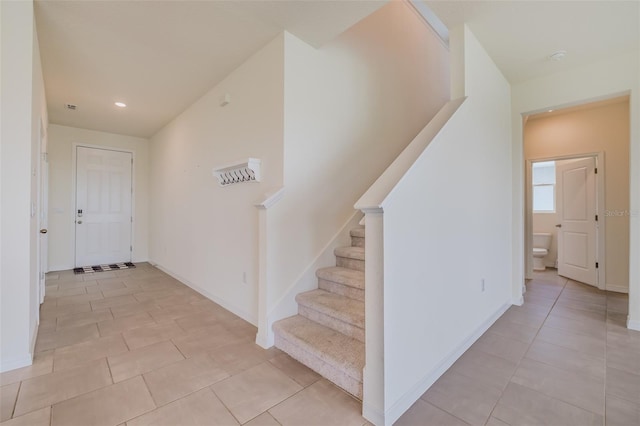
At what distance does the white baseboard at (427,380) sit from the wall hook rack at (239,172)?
1.99 meters

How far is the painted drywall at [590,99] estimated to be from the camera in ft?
8.80

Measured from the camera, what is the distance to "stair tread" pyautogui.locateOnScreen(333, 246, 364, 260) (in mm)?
2580

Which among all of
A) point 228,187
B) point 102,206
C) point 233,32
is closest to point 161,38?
point 233,32

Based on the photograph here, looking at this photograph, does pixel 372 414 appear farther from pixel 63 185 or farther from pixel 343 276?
pixel 63 185

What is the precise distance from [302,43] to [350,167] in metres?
1.21

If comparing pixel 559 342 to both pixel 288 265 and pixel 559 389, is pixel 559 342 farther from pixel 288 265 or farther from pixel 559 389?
pixel 288 265

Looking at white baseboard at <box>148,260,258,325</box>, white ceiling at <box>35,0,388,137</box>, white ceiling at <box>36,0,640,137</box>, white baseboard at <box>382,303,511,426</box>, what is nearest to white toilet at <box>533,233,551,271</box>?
white ceiling at <box>36,0,640,137</box>

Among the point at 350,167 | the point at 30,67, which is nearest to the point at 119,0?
the point at 30,67

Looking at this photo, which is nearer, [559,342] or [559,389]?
[559,389]

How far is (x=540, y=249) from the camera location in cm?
547

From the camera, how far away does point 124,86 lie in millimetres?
3457

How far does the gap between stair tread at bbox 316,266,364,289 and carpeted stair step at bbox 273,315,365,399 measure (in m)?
0.40

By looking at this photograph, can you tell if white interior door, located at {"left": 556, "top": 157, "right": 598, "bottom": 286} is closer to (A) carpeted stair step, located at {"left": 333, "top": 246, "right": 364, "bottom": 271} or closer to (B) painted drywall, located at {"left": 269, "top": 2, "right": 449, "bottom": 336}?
(B) painted drywall, located at {"left": 269, "top": 2, "right": 449, "bottom": 336}

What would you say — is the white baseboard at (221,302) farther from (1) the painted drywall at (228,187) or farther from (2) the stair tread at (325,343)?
(2) the stair tread at (325,343)
